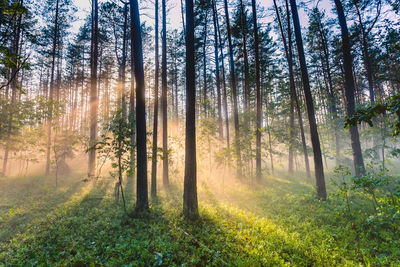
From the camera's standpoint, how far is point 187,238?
15.2 ft

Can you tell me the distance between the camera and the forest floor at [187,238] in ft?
12.5

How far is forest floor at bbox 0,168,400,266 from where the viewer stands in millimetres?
3820

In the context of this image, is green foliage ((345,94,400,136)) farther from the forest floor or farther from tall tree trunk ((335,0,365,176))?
tall tree trunk ((335,0,365,176))

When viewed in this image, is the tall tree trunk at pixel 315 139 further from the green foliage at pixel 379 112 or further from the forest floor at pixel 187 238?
the green foliage at pixel 379 112

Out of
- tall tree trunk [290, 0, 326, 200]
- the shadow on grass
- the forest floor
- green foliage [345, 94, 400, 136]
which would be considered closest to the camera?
green foliage [345, 94, 400, 136]

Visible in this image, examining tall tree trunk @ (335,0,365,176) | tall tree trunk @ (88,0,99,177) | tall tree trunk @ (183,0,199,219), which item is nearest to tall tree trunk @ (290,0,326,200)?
tall tree trunk @ (335,0,365,176)

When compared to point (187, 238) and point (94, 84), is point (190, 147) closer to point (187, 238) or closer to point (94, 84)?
point (187, 238)

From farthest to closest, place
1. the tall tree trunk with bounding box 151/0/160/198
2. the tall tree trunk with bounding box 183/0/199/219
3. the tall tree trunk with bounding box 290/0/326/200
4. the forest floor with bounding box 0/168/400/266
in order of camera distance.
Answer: the tall tree trunk with bounding box 151/0/160/198
the tall tree trunk with bounding box 290/0/326/200
the tall tree trunk with bounding box 183/0/199/219
the forest floor with bounding box 0/168/400/266

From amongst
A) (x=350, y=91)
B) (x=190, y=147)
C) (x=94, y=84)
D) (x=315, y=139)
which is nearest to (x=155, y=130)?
(x=190, y=147)

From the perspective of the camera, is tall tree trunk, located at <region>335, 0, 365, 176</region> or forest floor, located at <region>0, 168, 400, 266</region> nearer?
forest floor, located at <region>0, 168, 400, 266</region>

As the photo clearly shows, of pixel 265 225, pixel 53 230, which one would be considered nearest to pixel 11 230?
pixel 53 230

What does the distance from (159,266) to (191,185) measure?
2.67 metres

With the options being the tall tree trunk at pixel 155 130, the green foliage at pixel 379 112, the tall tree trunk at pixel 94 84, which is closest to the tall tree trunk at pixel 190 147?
the tall tree trunk at pixel 155 130

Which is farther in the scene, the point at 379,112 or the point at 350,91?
the point at 350,91
